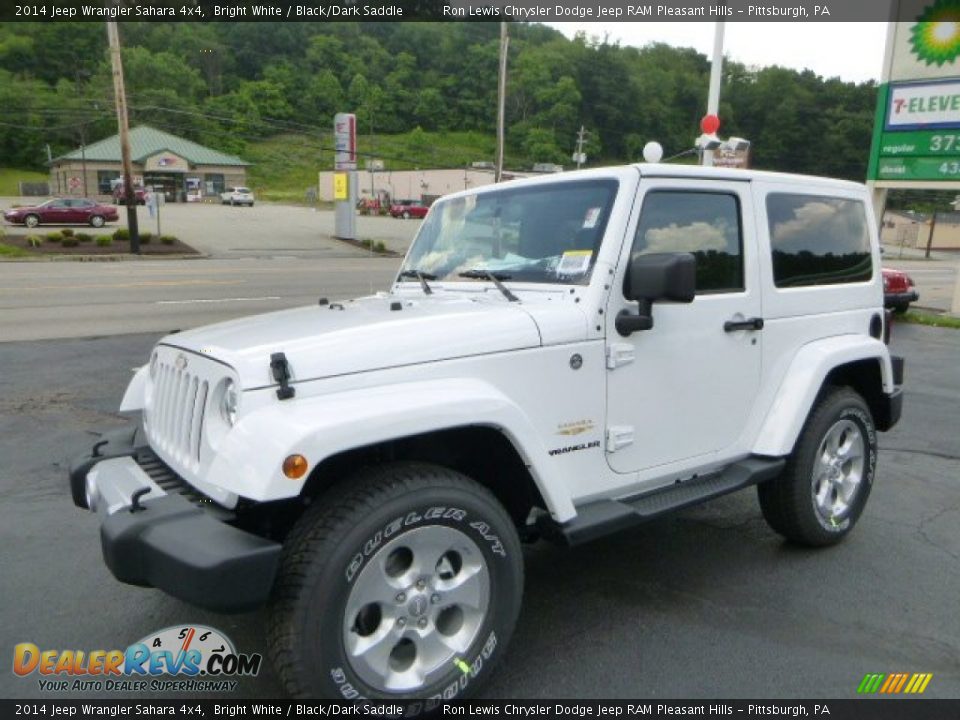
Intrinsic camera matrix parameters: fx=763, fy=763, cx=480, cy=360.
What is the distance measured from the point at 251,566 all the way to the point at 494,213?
2127 millimetres

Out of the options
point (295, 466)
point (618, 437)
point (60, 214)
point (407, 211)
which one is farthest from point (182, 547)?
point (407, 211)

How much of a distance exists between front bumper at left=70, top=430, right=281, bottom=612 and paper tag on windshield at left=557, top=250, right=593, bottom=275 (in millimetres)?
1639

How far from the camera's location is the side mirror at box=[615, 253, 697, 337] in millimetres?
2910

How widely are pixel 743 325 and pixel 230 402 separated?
236cm

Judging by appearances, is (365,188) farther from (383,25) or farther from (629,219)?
(629,219)

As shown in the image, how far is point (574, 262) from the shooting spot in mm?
3248

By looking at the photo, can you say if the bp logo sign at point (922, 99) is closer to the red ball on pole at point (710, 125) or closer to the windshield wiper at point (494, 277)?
the red ball on pole at point (710, 125)

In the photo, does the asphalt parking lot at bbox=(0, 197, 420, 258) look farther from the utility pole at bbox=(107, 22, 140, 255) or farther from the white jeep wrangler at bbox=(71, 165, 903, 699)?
the white jeep wrangler at bbox=(71, 165, 903, 699)

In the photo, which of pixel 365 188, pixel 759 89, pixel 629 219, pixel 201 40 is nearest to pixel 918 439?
pixel 629 219

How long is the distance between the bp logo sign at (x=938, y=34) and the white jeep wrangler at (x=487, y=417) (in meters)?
12.7

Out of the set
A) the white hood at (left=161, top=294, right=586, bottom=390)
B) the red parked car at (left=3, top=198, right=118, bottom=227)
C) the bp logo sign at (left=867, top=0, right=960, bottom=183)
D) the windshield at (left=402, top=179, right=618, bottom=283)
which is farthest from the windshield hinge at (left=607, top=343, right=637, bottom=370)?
the red parked car at (left=3, top=198, right=118, bottom=227)

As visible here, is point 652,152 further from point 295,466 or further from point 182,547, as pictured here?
point 182,547

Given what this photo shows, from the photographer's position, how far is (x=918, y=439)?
6.48 meters

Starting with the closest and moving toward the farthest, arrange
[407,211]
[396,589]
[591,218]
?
[396,589] → [591,218] → [407,211]
